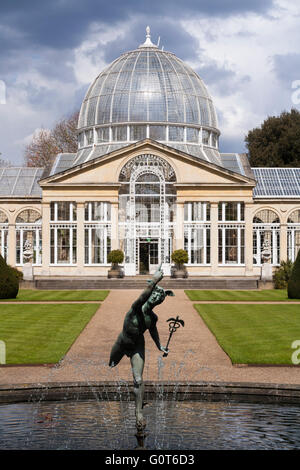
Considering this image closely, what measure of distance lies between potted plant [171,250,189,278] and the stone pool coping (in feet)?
101

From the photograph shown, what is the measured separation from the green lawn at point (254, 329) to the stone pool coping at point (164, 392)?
3.16m

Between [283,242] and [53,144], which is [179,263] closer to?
[283,242]

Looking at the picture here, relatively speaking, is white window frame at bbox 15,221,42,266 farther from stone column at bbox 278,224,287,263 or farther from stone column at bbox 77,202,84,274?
stone column at bbox 278,224,287,263

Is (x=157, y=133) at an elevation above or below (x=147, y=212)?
above

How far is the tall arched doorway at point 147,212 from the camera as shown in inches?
1881

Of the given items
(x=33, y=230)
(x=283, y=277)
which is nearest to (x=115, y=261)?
(x=33, y=230)

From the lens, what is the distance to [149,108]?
51781 millimetres

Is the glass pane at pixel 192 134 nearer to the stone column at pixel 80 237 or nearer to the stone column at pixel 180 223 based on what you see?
the stone column at pixel 180 223

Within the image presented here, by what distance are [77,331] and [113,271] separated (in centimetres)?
2369

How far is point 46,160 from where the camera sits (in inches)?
2677

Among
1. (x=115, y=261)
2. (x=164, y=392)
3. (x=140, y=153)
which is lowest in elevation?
(x=164, y=392)

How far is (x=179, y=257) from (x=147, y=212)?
5.33 m

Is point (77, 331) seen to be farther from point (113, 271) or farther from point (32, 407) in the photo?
point (113, 271)
